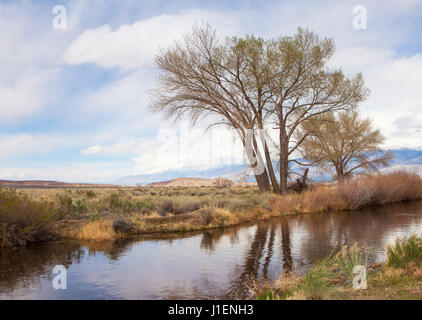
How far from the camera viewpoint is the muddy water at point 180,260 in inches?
329

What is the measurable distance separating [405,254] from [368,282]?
1.71m

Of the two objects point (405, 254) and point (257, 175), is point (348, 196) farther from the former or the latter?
point (405, 254)

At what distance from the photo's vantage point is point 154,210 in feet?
66.7

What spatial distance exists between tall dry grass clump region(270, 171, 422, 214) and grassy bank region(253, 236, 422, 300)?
47.7ft

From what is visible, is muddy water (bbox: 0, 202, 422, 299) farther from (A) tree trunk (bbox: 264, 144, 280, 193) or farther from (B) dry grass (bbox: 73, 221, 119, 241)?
(A) tree trunk (bbox: 264, 144, 280, 193)

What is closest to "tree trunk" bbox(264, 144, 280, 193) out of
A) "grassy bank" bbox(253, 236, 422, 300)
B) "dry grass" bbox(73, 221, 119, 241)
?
"dry grass" bbox(73, 221, 119, 241)

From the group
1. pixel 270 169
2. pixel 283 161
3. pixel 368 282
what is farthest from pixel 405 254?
pixel 270 169

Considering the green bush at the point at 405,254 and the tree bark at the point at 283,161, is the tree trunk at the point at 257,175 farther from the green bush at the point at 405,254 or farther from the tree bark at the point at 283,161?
the green bush at the point at 405,254

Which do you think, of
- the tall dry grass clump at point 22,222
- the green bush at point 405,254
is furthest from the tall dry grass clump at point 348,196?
the green bush at point 405,254

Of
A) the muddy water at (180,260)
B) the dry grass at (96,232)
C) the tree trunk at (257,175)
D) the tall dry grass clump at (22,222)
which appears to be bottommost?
the muddy water at (180,260)

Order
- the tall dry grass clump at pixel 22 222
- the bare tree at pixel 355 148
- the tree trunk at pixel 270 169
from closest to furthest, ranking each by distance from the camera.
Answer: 1. the tall dry grass clump at pixel 22 222
2. the tree trunk at pixel 270 169
3. the bare tree at pixel 355 148
